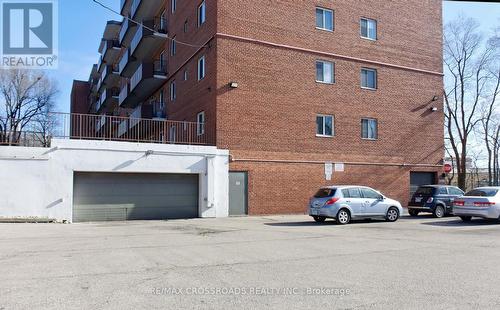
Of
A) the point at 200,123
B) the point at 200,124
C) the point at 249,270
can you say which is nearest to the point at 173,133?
the point at 200,124

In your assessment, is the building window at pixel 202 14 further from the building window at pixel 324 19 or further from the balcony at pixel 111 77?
the balcony at pixel 111 77

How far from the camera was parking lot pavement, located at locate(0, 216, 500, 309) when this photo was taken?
20.7 feet

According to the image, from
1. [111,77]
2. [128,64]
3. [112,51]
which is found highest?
[112,51]

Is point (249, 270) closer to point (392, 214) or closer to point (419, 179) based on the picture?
point (392, 214)

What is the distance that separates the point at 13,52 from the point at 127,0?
14.7m

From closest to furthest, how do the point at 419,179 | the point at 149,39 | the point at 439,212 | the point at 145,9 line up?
the point at 439,212 < the point at 419,179 < the point at 149,39 < the point at 145,9

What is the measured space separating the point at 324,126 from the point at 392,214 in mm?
7020

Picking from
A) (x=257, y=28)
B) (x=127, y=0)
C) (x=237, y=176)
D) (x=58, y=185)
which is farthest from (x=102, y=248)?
(x=127, y=0)

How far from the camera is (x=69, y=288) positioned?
6.97 m

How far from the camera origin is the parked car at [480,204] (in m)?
18.3

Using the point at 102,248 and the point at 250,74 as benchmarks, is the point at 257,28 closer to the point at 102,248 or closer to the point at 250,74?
the point at 250,74

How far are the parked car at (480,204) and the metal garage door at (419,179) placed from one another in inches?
343

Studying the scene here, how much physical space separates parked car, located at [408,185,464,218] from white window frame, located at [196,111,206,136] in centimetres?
1092

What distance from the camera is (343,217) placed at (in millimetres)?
18234
